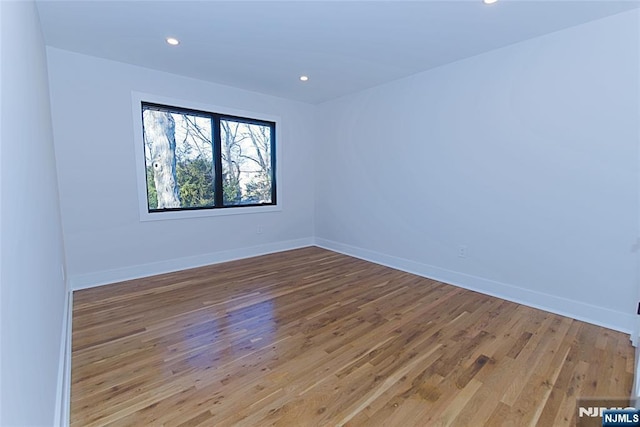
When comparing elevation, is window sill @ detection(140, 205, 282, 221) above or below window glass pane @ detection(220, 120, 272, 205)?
below

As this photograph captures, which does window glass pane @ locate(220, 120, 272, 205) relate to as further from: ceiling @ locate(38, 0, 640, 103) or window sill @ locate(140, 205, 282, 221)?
ceiling @ locate(38, 0, 640, 103)

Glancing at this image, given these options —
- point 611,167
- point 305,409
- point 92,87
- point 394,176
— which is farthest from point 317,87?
point 305,409

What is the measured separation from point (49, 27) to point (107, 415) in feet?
9.91

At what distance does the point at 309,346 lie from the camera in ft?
7.02

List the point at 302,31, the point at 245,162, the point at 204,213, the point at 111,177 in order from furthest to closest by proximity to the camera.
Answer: the point at 245,162 → the point at 204,213 → the point at 111,177 → the point at 302,31

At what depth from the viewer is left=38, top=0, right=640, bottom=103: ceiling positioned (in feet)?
7.25

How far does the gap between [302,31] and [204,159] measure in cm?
223

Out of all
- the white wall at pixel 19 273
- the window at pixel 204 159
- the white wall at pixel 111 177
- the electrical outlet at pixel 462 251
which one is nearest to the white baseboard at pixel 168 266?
the white wall at pixel 111 177

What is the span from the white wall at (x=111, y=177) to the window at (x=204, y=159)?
0.65 ft

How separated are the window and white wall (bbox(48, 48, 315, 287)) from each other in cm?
20

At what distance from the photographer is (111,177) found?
3.31 metres

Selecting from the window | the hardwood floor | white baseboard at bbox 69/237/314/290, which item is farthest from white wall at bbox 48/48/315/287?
the hardwood floor

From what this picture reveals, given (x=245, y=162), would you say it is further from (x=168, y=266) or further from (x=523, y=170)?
(x=523, y=170)

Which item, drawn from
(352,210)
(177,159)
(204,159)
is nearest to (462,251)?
(352,210)
